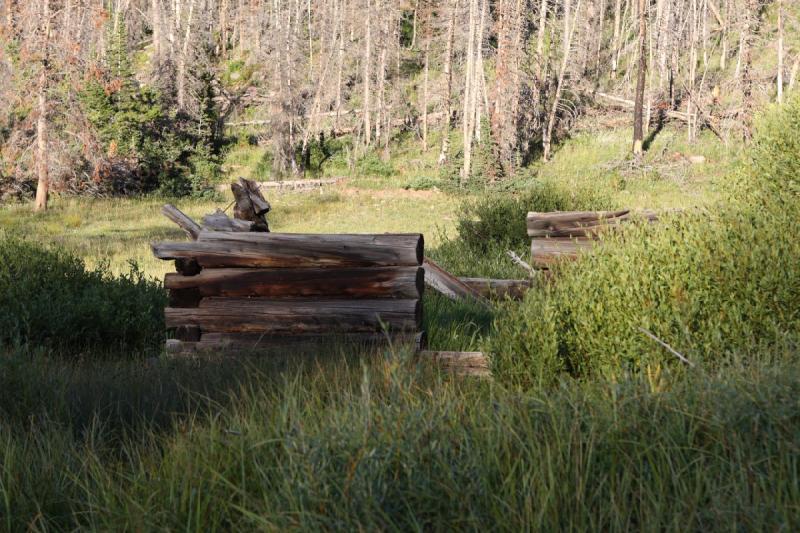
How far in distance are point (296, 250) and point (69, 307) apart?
3.34m

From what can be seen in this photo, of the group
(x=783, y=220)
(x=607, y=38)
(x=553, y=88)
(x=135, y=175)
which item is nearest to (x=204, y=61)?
(x=135, y=175)

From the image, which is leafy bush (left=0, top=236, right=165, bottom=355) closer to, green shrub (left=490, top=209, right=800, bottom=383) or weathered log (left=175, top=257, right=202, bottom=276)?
weathered log (left=175, top=257, right=202, bottom=276)

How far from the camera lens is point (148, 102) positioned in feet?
139

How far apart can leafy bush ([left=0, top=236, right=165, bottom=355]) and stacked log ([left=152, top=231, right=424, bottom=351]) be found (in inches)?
62.8

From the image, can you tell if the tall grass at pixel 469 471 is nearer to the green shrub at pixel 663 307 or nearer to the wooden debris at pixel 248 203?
the green shrub at pixel 663 307

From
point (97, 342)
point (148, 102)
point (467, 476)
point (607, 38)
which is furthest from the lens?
point (607, 38)

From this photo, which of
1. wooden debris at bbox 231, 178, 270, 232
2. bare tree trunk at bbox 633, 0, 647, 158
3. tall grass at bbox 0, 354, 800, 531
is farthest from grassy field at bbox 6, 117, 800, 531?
bare tree trunk at bbox 633, 0, 647, 158

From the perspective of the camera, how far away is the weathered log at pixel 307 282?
6.54m

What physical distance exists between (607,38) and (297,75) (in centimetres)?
2597

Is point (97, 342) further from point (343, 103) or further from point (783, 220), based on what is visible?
point (343, 103)

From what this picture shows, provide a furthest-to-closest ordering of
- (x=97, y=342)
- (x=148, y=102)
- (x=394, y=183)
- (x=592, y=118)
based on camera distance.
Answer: (x=592, y=118) < (x=148, y=102) < (x=394, y=183) < (x=97, y=342)

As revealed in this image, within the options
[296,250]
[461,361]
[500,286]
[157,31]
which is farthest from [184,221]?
[157,31]

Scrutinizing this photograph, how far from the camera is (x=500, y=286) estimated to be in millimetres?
9266

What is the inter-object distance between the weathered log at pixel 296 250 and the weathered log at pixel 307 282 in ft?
0.22
